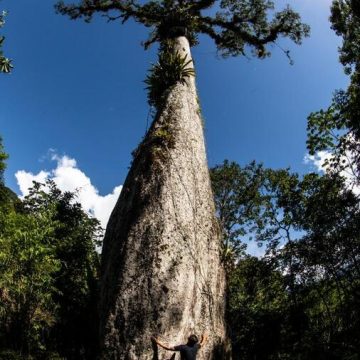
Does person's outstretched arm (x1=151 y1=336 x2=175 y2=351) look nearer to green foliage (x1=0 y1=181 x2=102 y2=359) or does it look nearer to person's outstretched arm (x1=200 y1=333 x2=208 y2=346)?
person's outstretched arm (x1=200 y1=333 x2=208 y2=346)

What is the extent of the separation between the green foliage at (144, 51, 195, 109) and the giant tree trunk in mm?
2098

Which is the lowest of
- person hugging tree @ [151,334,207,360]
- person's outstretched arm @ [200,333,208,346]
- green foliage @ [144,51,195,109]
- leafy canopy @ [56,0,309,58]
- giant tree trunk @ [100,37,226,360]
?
person hugging tree @ [151,334,207,360]

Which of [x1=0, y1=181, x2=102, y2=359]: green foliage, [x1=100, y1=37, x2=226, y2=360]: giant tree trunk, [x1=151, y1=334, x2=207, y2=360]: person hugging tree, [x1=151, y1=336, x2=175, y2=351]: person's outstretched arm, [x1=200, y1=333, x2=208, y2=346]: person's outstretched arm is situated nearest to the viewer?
[x1=151, y1=334, x2=207, y2=360]: person hugging tree

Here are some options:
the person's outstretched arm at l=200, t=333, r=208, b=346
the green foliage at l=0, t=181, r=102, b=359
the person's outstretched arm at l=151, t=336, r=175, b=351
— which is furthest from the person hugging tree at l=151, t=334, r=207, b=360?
the green foliage at l=0, t=181, r=102, b=359

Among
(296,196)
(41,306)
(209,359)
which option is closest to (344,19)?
(296,196)

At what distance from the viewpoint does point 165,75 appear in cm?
1241

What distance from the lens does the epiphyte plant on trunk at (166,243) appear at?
7062 millimetres

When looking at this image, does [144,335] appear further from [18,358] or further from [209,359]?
[18,358]

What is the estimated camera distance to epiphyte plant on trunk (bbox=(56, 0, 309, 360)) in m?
7.06

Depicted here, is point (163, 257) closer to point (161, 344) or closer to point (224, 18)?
point (161, 344)

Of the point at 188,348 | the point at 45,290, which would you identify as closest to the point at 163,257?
the point at 188,348

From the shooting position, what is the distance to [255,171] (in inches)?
959

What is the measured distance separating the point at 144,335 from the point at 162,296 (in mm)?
746

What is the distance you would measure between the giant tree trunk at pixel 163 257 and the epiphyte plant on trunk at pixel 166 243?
18 mm
